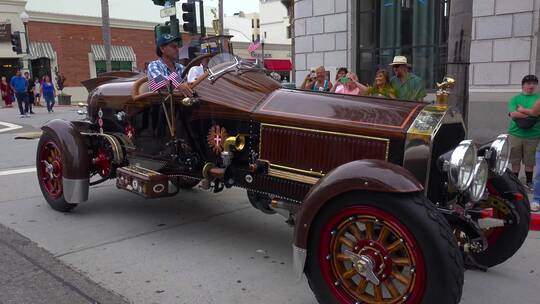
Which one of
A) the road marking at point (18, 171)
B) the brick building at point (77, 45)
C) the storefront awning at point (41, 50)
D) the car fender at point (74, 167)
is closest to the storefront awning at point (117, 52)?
the brick building at point (77, 45)

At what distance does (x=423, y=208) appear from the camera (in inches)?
107

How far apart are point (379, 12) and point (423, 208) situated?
375 inches

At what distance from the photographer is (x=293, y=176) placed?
3.84m

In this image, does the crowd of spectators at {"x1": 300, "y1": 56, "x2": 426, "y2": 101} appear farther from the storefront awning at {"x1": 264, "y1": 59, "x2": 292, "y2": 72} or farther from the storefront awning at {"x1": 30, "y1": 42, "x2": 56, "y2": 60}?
the storefront awning at {"x1": 264, "y1": 59, "x2": 292, "y2": 72}

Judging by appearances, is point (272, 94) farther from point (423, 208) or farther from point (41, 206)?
point (41, 206)

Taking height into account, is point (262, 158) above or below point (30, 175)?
above

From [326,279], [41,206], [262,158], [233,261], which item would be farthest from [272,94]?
[41,206]

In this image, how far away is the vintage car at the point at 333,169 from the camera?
9.20ft

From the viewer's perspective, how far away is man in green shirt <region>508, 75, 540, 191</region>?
245 inches

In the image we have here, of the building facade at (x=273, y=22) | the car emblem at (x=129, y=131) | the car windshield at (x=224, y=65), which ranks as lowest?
the car emblem at (x=129, y=131)

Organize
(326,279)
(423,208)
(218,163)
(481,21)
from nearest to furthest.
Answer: (423,208)
(326,279)
(218,163)
(481,21)

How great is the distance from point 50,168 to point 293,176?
317 cm

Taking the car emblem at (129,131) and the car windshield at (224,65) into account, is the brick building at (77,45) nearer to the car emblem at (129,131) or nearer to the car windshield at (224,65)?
the car emblem at (129,131)

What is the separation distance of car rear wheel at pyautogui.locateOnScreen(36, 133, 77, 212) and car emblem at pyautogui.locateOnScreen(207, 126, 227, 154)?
191cm
